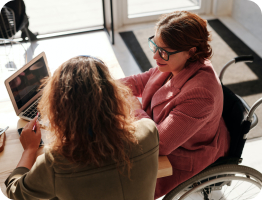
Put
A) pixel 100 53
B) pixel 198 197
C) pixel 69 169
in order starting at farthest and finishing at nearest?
pixel 100 53, pixel 198 197, pixel 69 169

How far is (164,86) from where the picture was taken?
152cm

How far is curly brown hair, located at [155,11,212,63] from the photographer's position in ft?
4.29

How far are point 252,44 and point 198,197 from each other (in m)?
2.45

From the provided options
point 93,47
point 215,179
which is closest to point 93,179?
point 215,179

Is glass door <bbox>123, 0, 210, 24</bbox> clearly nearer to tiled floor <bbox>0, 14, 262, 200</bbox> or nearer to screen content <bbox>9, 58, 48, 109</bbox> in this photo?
tiled floor <bbox>0, 14, 262, 200</bbox>

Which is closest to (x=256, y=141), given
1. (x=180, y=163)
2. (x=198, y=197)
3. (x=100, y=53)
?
(x=198, y=197)

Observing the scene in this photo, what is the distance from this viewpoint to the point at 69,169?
0.90m

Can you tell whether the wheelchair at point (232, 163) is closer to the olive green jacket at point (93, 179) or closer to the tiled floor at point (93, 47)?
the olive green jacket at point (93, 179)

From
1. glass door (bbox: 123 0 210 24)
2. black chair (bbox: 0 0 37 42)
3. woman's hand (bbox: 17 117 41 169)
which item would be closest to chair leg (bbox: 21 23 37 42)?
black chair (bbox: 0 0 37 42)

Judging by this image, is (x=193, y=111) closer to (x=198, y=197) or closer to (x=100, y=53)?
(x=198, y=197)

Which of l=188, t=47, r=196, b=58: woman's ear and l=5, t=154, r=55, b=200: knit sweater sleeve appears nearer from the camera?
l=5, t=154, r=55, b=200: knit sweater sleeve

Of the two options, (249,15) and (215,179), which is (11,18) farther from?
(249,15)

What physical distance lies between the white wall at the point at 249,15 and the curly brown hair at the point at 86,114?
10.9 ft

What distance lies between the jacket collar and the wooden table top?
0.35 m
